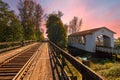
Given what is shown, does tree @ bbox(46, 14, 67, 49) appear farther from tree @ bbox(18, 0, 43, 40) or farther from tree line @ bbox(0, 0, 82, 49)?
tree @ bbox(18, 0, 43, 40)

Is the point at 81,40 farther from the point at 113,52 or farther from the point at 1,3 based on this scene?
the point at 1,3

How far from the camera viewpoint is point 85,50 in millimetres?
42594

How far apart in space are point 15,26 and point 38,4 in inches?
1232

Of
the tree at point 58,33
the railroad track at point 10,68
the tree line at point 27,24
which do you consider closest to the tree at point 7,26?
the tree line at point 27,24

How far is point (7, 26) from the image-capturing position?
4044 cm

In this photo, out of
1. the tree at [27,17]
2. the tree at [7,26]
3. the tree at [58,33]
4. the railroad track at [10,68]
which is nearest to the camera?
the railroad track at [10,68]

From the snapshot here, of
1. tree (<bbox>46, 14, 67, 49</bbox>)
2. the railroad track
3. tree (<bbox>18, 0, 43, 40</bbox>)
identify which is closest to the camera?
the railroad track

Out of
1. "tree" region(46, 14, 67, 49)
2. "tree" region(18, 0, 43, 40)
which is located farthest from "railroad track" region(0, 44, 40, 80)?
"tree" region(18, 0, 43, 40)

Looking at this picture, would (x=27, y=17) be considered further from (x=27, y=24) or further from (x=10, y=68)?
(x=10, y=68)

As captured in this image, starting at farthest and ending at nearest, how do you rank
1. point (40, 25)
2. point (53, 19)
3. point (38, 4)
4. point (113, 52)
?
point (40, 25) < point (38, 4) < point (53, 19) < point (113, 52)

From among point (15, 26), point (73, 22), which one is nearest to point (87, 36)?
point (15, 26)

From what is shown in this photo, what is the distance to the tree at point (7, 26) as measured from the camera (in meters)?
39.8

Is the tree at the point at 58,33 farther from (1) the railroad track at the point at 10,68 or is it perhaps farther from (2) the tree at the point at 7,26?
(1) the railroad track at the point at 10,68

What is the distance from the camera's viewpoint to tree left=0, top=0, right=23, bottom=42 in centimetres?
3975
